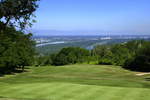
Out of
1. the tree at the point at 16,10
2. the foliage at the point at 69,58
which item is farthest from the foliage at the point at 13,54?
the foliage at the point at 69,58

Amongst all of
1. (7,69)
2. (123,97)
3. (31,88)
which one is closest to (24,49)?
(7,69)

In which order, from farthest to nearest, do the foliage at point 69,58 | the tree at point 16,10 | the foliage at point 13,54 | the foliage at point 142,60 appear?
the foliage at point 69,58 < the foliage at point 142,60 < the foliage at point 13,54 < the tree at point 16,10

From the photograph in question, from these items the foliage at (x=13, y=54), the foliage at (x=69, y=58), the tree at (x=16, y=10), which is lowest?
the foliage at (x=69, y=58)

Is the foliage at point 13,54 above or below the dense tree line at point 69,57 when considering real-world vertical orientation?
above

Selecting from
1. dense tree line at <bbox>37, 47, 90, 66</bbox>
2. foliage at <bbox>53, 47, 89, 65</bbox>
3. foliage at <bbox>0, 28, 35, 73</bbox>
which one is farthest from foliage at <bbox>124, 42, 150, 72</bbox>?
Answer: foliage at <bbox>53, 47, 89, 65</bbox>

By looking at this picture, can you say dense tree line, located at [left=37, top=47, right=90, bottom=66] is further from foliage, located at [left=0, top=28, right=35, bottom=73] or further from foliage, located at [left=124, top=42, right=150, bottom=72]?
foliage, located at [left=0, top=28, right=35, bottom=73]

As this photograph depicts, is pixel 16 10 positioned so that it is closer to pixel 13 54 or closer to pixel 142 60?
pixel 13 54

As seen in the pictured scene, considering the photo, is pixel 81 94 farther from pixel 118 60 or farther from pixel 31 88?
pixel 118 60

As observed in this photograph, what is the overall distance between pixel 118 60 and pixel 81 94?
55.5 metres

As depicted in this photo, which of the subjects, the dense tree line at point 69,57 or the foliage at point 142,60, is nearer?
the foliage at point 142,60

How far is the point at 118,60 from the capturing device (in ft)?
223

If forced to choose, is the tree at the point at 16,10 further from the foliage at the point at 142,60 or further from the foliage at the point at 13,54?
the foliage at the point at 142,60

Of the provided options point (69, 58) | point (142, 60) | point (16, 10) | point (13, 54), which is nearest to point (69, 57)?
point (69, 58)

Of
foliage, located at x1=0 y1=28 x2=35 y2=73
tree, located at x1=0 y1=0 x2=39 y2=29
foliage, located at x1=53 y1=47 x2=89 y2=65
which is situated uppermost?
tree, located at x1=0 y1=0 x2=39 y2=29
